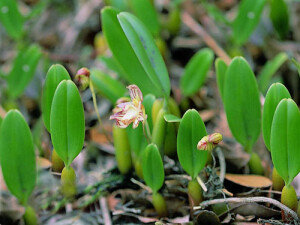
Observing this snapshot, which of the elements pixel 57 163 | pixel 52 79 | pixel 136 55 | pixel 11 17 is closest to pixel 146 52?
pixel 136 55

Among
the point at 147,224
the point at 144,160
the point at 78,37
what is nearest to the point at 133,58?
the point at 144,160

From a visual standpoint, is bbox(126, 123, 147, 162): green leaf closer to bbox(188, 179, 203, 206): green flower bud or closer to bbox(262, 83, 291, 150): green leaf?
bbox(188, 179, 203, 206): green flower bud

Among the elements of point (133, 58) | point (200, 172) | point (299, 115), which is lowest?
point (200, 172)

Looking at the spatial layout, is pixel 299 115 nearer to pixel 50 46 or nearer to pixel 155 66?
pixel 155 66

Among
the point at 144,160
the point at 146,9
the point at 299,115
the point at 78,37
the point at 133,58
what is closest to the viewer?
the point at 299,115

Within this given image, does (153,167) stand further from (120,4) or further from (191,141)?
(120,4)

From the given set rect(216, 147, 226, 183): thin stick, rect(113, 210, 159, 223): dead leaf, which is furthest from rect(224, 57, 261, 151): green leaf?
rect(113, 210, 159, 223): dead leaf

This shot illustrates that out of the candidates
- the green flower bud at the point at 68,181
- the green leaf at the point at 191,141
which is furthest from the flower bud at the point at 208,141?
the green flower bud at the point at 68,181
